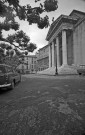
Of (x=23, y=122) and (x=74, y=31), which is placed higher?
(x=74, y=31)

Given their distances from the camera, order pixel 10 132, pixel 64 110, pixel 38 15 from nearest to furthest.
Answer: pixel 10 132 → pixel 64 110 → pixel 38 15

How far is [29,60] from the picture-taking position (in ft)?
273

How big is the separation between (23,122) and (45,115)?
655 mm

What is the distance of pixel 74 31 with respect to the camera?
28.5 metres

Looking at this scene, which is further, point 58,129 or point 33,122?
point 33,122

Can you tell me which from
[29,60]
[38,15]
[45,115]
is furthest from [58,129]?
[29,60]

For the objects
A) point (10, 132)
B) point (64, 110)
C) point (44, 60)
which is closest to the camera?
point (10, 132)

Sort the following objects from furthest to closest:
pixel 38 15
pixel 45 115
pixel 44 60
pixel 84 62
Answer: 1. pixel 44 60
2. pixel 84 62
3. pixel 38 15
4. pixel 45 115

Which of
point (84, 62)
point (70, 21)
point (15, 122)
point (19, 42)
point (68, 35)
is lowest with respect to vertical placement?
point (15, 122)

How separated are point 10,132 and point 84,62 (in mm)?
25478

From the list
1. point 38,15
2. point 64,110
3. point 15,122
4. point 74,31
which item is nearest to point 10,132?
point 15,122

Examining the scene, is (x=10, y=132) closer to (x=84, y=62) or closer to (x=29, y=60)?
(x=84, y=62)

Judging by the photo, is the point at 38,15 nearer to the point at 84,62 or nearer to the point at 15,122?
the point at 15,122

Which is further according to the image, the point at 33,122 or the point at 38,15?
the point at 38,15
